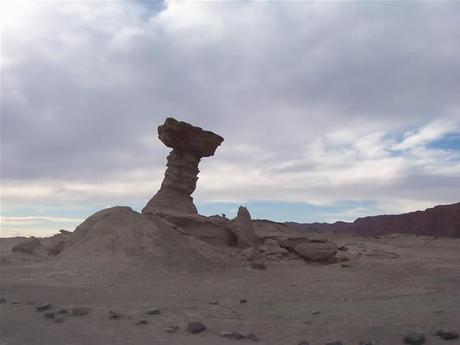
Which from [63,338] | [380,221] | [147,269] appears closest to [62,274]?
[147,269]

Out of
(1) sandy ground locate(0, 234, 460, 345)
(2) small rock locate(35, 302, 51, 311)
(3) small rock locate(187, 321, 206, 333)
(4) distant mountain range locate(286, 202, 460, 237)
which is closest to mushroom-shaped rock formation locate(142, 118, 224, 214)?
(1) sandy ground locate(0, 234, 460, 345)

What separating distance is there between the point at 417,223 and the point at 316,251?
5927cm

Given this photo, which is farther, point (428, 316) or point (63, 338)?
point (428, 316)

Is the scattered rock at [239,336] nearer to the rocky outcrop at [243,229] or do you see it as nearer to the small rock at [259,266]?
the small rock at [259,266]

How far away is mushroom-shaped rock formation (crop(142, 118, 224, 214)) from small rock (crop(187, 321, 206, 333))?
1662 cm

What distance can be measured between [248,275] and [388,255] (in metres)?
12.4

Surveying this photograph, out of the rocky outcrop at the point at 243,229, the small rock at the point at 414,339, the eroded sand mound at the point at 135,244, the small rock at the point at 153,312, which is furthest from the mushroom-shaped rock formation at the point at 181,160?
the small rock at the point at 414,339

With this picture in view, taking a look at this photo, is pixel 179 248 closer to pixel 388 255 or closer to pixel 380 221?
pixel 388 255

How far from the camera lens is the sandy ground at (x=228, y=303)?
23.0 ft

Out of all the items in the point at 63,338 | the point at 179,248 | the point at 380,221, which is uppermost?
the point at 380,221

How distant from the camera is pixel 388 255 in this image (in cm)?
2486

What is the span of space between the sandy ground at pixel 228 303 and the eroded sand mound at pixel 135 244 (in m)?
0.88

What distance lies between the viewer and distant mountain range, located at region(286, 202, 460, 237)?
2643 inches

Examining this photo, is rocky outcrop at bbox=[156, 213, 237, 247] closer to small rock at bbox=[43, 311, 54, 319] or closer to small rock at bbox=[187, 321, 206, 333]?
small rock at bbox=[43, 311, 54, 319]
